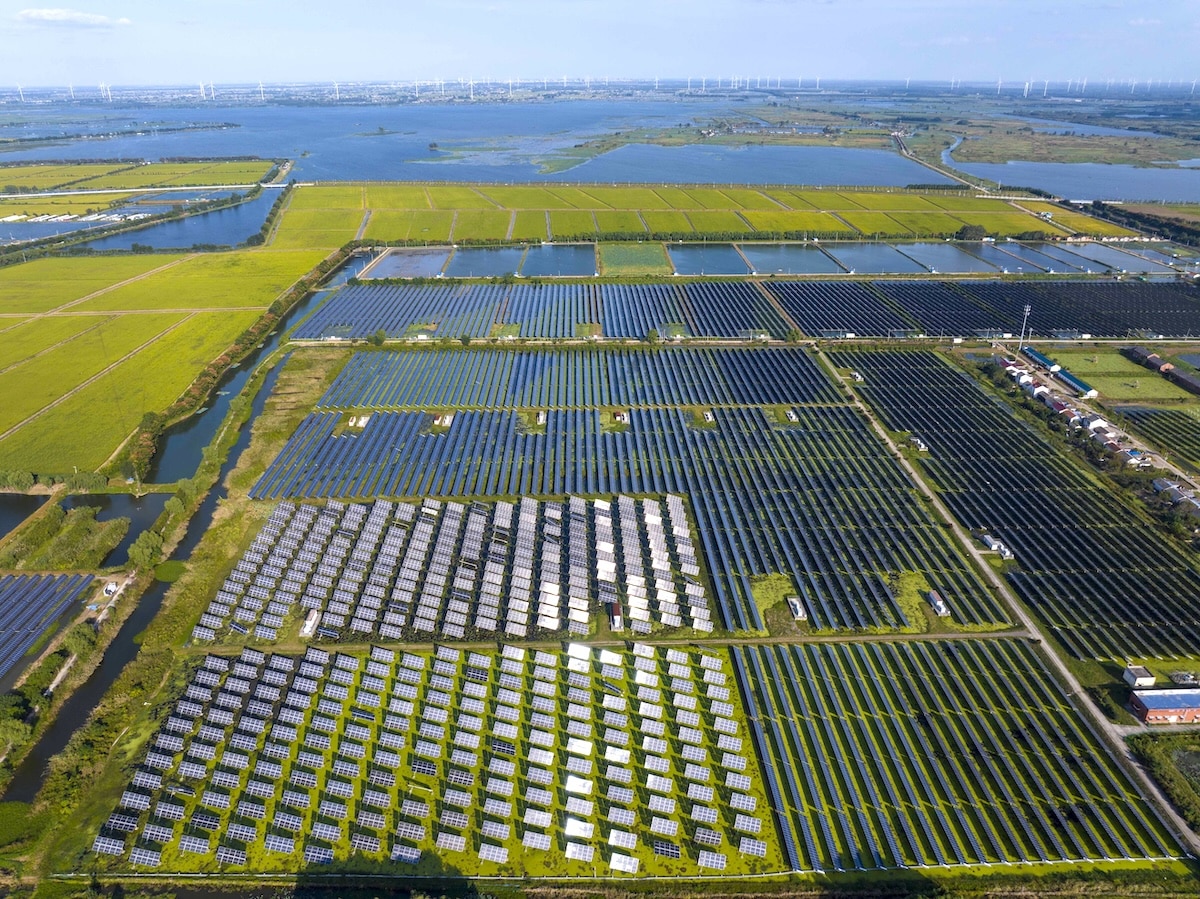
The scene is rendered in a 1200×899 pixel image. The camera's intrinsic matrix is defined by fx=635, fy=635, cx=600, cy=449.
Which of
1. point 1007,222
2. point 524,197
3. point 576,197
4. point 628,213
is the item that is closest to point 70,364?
point 628,213

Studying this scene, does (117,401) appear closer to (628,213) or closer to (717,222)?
(628,213)

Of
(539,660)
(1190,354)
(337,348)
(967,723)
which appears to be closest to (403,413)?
(337,348)

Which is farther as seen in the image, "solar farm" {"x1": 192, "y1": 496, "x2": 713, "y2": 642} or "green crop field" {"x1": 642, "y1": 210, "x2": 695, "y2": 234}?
"green crop field" {"x1": 642, "y1": 210, "x2": 695, "y2": 234}

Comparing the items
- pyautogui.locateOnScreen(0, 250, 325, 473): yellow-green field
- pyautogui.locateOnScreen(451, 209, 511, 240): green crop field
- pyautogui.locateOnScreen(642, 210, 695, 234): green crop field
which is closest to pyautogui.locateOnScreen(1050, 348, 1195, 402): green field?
pyautogui.locateOnScreen(642, 210, 695, 234): green crop field

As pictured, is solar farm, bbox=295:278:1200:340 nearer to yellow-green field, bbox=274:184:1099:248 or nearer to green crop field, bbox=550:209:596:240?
green crop field, bbox=550:209:596:240

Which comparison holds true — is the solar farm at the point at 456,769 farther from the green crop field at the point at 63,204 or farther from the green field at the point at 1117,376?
the green crop field at the point at 63,204

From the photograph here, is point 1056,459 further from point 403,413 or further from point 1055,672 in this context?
point 403,413
